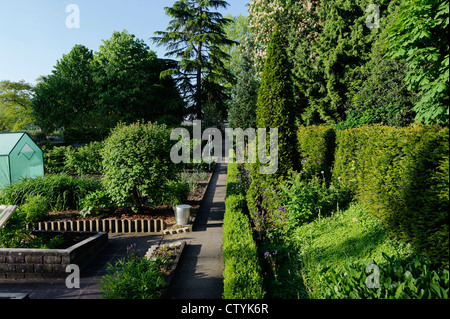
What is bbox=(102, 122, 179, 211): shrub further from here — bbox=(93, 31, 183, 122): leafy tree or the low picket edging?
bbox=(93, 31, 183, 122): leafy tree

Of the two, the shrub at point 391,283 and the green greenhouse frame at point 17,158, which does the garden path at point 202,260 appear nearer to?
the shrub at point 391,283

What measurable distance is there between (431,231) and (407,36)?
10.6 ft

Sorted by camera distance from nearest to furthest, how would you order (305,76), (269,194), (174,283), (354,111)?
(174,283), (269,194), (354,111), (305,76)

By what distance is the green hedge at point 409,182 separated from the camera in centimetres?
323

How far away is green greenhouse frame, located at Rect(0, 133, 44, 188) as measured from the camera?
31.2 ft

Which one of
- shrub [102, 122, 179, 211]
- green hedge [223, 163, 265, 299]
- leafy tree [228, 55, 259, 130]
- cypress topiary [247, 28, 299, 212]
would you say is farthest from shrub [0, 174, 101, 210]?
leafy tree [228, 55, 259, 130]

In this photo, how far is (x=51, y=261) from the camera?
4.62 meters

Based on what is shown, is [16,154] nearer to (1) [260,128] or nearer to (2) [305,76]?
(1) [260,128]

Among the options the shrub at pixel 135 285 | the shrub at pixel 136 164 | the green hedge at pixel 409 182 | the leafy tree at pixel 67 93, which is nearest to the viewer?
the green hedge at pixel 409 182

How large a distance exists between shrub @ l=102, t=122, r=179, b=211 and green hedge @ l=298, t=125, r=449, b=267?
4666 millimetres

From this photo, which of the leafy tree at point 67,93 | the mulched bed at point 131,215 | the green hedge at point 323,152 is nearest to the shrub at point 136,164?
the mulched bed at point 131,215

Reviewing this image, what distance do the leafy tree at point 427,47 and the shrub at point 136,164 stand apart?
5427 mm

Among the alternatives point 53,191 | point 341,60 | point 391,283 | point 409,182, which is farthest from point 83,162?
point 341,60

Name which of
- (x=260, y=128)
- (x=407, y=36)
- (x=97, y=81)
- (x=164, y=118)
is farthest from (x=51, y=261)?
(x=97, y=81)
